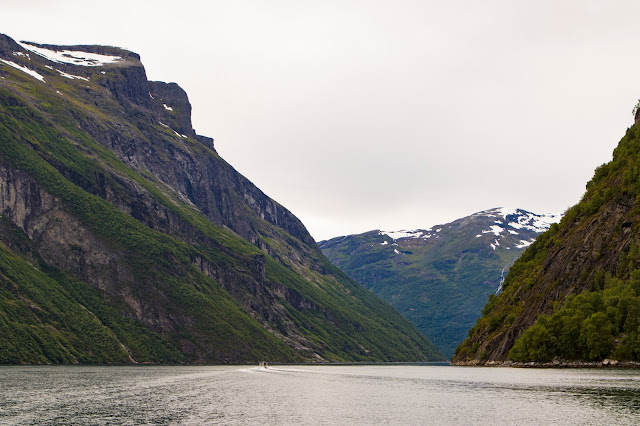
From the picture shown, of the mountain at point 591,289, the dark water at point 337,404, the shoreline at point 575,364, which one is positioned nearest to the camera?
the dark water at point 337,404

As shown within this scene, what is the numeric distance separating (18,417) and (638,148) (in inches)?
6520

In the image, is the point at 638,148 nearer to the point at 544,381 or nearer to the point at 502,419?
the point at 544,381

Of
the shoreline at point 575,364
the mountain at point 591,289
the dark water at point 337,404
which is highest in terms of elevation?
the mountain at point 591,289

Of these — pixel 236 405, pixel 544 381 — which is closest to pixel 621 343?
pixel 544 381

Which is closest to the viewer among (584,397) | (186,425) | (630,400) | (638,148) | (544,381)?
(186,425)

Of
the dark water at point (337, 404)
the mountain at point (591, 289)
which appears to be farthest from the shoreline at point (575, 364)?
the dark water at point (337, 404)

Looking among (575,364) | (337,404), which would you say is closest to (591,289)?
(575,364)

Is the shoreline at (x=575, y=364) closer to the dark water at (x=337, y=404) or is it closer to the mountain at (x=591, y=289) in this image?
the mountain at (x=591, y=289)

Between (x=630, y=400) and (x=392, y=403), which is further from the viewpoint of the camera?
(x=392, y=403)

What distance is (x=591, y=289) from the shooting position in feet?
526

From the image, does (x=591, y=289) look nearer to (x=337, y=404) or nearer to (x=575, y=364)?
(x=575, y=364)

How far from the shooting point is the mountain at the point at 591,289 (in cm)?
13662

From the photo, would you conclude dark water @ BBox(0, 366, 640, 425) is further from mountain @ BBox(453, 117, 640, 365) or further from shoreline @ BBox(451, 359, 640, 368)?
mountain @ BBox(453, 117, 640, 365)

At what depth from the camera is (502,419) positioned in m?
69.2
